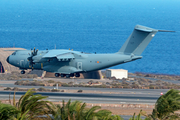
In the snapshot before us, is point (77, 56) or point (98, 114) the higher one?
point (77, 56)

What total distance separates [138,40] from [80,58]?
1065 cm

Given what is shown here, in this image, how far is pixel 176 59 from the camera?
500 feet

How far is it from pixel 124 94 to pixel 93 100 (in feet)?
26.4

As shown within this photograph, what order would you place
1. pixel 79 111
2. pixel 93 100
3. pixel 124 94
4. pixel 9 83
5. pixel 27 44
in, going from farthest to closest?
pixel 27 44 → pixel 9 83 → pixel 124 94 → pixel 93 100 → pixel 79 111

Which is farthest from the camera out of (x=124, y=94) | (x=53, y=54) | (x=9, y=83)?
(x=9, y=83)

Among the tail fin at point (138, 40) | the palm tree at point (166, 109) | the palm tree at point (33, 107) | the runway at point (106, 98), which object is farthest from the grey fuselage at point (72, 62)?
the palm tree at point (33, 107)

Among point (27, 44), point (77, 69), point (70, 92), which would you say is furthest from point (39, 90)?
point (27, 44)

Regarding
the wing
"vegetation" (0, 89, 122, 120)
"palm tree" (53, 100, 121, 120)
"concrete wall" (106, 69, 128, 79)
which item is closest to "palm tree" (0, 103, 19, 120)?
"vegetation" (0, 89, 122, 120)

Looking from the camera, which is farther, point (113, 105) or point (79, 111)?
point (113, 105)

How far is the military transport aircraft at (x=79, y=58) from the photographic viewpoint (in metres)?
51.9

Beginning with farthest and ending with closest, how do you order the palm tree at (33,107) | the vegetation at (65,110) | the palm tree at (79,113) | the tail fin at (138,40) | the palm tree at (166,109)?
the tail fin at (138,40), the palm tree at (166,109), the palm tree at (33,107), the vegetation at (65,110), the palm tree at (79,113)

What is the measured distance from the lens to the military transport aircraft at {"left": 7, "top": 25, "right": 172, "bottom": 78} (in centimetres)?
5194

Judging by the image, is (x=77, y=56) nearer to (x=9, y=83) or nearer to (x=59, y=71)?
(x=59, y=71)

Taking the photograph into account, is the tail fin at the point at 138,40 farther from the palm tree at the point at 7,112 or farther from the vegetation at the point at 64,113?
the palm tree at the point at 7,112
